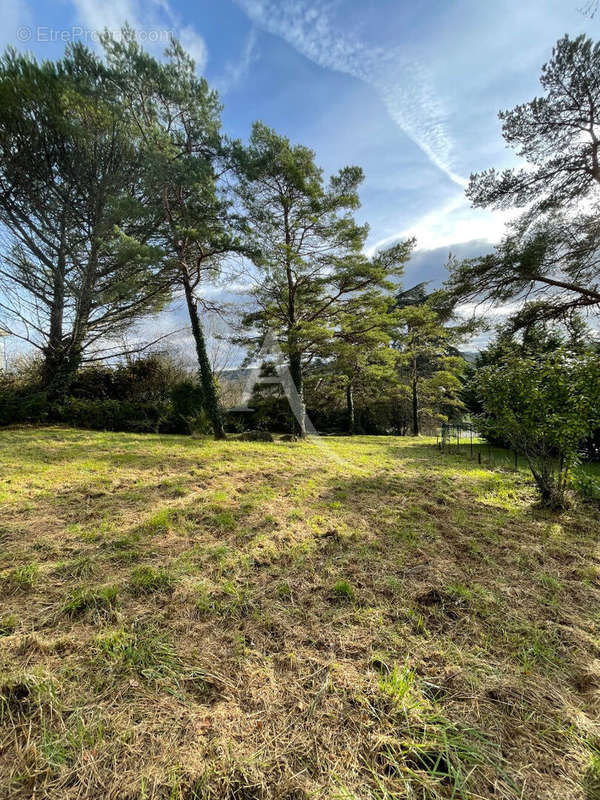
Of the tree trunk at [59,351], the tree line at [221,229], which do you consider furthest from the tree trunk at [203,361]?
the tree trunk at [59,351]

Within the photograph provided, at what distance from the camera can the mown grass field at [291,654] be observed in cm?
97

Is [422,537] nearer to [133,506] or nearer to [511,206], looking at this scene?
[133,506]

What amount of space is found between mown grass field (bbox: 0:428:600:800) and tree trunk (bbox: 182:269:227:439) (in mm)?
5263

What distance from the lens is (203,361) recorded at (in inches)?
317

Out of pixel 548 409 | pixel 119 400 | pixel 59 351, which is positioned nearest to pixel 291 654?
pixel 548 409

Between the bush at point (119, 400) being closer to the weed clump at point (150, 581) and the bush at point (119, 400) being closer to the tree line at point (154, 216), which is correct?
the tree line at point (154, 216)

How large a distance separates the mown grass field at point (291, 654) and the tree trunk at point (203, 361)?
526cm

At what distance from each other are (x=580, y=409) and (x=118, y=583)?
4.96 meters

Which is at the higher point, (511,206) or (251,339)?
(511,206)

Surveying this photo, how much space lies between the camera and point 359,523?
121 inches

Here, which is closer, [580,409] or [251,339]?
[580,409]

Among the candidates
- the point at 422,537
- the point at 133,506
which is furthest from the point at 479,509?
the point at 133,506

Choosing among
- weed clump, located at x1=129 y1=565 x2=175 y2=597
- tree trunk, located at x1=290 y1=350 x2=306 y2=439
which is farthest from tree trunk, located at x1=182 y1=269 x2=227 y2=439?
weed clump, located at x1=129 y1=565 x2=175 y2=597

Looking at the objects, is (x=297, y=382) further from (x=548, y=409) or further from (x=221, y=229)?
(x=548, y=409)
